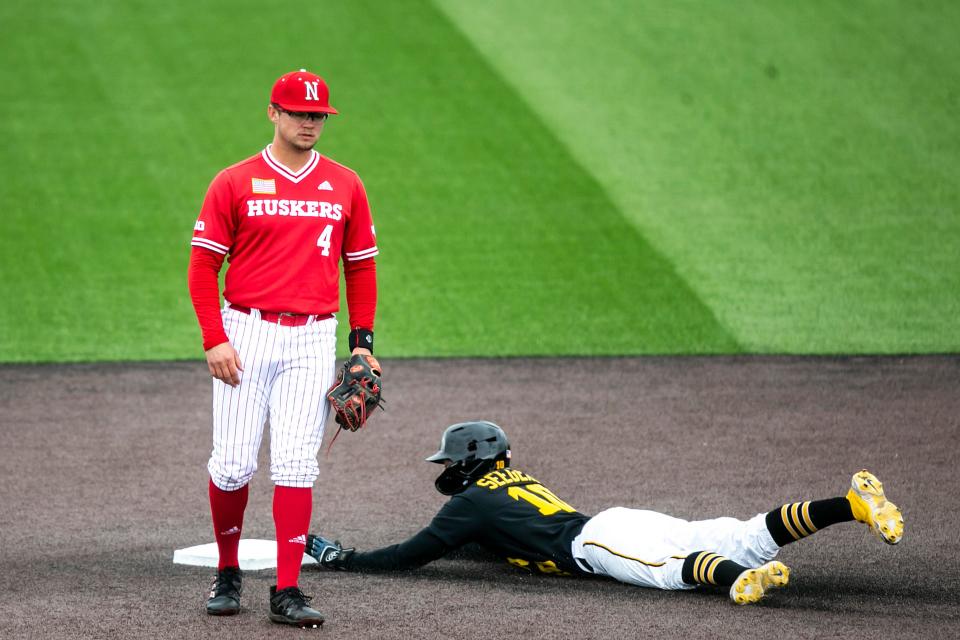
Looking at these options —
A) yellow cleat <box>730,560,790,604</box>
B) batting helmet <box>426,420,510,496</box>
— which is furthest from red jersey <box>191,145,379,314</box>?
yellow cleat <box>730,560,790,604</box>

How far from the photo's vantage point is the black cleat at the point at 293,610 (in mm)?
4754

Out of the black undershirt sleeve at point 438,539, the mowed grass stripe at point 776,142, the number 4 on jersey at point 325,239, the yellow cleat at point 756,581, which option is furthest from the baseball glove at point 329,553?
the mowed grass stripe at point 776,142

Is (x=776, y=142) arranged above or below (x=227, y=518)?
above

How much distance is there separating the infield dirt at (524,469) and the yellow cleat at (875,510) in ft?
1.05

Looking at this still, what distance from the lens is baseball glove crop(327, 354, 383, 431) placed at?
5.03 meters

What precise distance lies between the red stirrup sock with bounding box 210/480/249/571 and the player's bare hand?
502mm

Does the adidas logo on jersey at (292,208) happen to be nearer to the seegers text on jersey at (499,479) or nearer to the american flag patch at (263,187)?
the american flag patch at (263,187)

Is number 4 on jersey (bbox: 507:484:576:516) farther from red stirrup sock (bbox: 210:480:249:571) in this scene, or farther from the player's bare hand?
the player's bare hand

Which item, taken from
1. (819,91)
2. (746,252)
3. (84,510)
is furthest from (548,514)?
(819,91)

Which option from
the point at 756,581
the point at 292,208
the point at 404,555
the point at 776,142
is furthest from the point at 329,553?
the point at 776,142

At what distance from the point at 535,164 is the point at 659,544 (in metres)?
9.82

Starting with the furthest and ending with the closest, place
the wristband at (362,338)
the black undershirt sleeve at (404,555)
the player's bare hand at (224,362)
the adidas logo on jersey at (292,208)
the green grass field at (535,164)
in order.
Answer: the green grass field at (535,164)
the black undershirt sleeve at (404,555)
the wristband at (362,338)
the adidas logo on jersey at (292,208)
the player's bare hand at (224,362)

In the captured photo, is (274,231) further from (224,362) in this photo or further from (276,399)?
(276,399)

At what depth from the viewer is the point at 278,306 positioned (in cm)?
495
